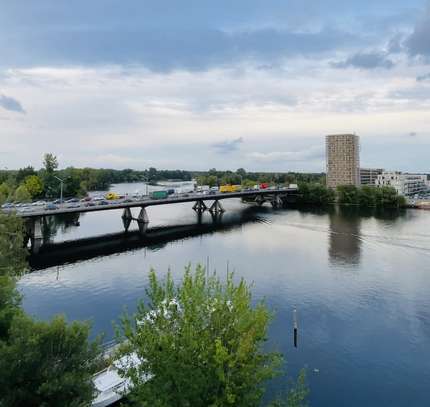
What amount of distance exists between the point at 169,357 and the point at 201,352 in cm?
106

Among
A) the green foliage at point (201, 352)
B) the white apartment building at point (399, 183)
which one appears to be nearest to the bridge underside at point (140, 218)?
the green foliage at point (201, 352)

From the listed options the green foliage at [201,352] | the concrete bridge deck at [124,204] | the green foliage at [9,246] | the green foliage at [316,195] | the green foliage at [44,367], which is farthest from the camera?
the green foliage at [316,195]

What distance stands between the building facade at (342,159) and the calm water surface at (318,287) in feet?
369

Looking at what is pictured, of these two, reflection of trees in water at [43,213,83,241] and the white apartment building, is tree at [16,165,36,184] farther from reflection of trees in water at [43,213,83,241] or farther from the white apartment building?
the white apartment building

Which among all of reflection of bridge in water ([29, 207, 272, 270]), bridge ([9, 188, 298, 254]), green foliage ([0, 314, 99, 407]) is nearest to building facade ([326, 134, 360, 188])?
bridge ([9, 188, 298, 254])

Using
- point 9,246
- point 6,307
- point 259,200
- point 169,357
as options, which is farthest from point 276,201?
point 169,357

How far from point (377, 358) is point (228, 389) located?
18.4 m

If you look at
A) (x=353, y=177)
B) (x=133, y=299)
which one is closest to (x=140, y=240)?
(x=133, y=299)

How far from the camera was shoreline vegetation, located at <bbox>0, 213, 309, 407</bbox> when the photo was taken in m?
12.0

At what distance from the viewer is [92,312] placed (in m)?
33.2

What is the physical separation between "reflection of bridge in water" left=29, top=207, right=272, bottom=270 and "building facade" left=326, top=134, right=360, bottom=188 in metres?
112

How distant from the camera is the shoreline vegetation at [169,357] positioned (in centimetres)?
1196

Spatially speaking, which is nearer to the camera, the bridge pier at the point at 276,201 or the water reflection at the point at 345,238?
the water reflection at the point at 345,238

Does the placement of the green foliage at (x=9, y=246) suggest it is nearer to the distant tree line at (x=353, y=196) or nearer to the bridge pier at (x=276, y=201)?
the bridge pier at (x=276, y=201)
